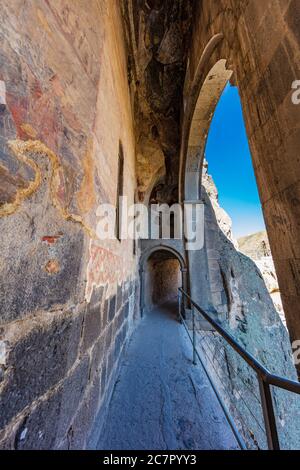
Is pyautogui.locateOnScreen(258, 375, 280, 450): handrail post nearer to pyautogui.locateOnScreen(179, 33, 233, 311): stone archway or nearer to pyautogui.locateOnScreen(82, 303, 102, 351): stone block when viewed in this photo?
pyautogui.locateOnScreen(82, 303, 102, 351): stone block

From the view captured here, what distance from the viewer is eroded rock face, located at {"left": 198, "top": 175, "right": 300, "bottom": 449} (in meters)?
5.56

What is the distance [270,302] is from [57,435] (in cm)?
1087

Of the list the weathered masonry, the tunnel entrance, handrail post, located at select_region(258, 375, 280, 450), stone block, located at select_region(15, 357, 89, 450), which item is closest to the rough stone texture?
the tunnel entrance

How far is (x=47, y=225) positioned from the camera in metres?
0.84

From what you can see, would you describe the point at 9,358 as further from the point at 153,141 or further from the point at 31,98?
the point at 153,141

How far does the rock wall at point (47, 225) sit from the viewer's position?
66 cm

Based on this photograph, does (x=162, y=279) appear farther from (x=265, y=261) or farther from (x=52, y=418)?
(x=265, y=261)

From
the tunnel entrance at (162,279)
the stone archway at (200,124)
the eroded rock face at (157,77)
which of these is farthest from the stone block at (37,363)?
the tunnel entrance at (162,279)

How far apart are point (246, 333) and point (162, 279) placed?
440 cm

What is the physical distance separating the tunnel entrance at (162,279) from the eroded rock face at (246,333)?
2139mm

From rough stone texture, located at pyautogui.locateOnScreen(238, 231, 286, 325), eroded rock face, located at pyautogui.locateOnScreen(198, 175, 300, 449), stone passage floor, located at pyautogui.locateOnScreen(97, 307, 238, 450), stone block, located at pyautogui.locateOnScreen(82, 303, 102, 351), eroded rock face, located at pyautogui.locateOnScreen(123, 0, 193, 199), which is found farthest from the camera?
rough stone texture, located at pyautogui.locateOnScreen(238, 231, 286, 325)

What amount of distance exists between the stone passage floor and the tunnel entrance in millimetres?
3951

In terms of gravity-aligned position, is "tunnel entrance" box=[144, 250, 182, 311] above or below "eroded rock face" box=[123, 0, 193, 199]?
below

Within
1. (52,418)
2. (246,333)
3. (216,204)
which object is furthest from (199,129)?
(246,333)
